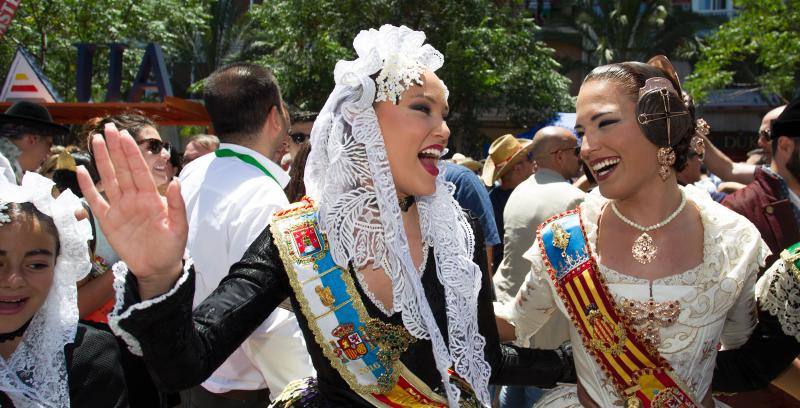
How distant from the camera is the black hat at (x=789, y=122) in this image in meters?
3.35

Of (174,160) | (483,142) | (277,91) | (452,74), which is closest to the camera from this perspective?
(277,91)

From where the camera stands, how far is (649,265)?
8.64 ft

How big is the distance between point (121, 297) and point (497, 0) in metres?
23.5

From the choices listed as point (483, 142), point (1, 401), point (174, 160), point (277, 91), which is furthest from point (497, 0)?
point (1, 401)

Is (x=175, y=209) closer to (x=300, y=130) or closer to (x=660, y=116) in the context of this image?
(x=660, y=116)

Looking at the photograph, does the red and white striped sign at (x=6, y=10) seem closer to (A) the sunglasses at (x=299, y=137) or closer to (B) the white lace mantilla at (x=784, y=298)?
(A) the sunglasses at (x=299, y=137)

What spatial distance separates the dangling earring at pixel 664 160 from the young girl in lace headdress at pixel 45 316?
204 centimetres

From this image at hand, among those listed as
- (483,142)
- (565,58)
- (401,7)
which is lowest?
(483,142)

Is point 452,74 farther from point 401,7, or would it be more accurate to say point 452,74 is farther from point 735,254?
point 735,254

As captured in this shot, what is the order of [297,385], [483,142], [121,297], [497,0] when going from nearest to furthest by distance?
[121,297] < [297,385] < [483,142] < [497,0]

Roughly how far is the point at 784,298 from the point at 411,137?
4.41ft

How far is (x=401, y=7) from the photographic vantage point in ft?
65.2

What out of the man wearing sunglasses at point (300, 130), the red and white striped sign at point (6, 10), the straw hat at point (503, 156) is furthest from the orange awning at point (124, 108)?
the straw hat at point (503, 156)

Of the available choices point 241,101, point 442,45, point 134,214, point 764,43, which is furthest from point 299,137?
point 764,43
